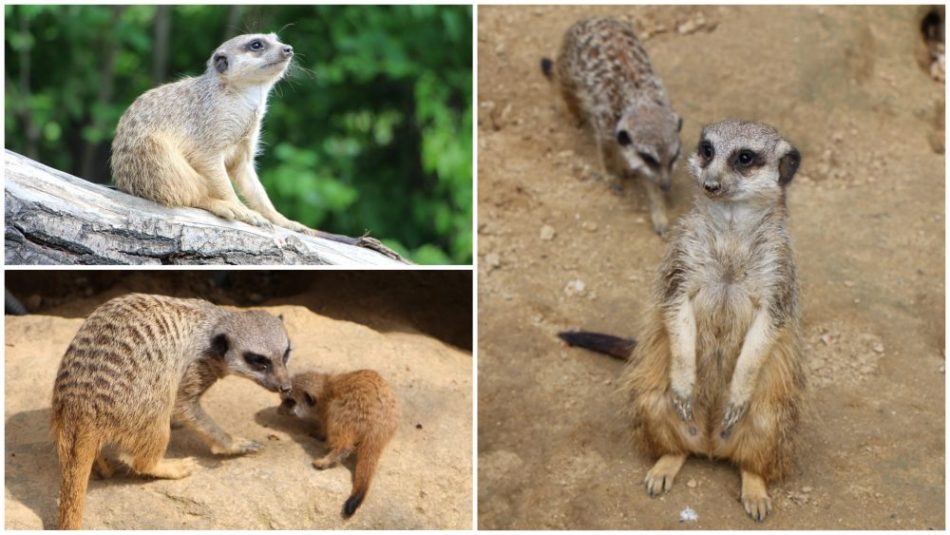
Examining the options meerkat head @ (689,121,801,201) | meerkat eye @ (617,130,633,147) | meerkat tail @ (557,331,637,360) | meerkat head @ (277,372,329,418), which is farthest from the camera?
meerkat eye @ (617,130,633,147)

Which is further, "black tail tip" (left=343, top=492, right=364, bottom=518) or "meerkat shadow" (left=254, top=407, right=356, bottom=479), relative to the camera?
"meerkat shadow" (left=254, top=407, right=356, bottom=479)

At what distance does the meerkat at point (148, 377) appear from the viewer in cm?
293

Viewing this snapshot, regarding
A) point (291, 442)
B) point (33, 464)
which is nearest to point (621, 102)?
point (291, 442)

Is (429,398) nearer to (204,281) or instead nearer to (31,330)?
(204,281)

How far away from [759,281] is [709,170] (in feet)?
1.31

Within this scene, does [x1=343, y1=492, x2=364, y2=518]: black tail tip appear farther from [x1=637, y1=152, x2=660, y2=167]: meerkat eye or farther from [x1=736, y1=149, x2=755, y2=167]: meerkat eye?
[x1=637, y1=152, x2=660, y2=167]: meerkat eye

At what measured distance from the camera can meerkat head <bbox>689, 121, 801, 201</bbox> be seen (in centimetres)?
313

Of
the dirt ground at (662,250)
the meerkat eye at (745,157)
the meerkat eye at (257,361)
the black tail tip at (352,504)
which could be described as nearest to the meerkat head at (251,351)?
the meerkat eye at (257,361)

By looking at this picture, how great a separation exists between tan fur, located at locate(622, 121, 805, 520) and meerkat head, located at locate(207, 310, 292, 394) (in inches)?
47.5

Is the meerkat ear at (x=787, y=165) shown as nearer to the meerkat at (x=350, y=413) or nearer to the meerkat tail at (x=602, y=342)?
the meerkat tail at (x=602, y=342)

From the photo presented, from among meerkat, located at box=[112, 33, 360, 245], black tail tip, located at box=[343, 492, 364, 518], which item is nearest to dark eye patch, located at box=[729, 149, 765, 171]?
meerkat, located at box=[112, 33, 360, 245]

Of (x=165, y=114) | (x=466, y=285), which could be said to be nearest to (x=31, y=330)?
(x=165, y=114)

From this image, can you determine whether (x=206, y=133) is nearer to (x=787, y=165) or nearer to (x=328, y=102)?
(x=787, y=165)

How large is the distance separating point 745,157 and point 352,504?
1.56 meters
